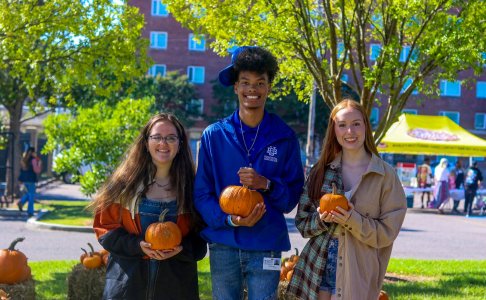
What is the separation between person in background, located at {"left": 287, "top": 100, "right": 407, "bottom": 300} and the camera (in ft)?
12.2

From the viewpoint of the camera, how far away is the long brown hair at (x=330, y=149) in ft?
13.1

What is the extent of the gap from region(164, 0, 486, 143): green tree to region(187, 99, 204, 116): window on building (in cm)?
3871

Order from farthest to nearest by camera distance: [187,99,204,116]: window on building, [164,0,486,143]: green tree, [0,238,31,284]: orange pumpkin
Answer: [187,99,204,116]: window on building
[164,0,486,143]: green tree
[0,238,31,284]: orange pumpkin

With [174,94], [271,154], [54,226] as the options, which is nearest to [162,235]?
[271,154]

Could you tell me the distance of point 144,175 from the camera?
4180mm

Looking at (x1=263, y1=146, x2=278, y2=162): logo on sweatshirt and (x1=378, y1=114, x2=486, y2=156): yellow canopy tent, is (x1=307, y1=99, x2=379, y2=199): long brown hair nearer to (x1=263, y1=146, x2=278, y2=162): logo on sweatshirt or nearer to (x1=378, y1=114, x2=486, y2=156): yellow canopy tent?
(x1=263, y1=146, x2=278, y2=162): logo on sweatshirt

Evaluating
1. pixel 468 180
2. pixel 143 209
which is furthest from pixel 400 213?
pixel 468 180

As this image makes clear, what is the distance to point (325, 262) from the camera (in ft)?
12.7

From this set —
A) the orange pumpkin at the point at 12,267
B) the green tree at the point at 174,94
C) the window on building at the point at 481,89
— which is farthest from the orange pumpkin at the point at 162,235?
the window on building at the point at 481,89

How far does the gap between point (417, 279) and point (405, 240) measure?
567 cm

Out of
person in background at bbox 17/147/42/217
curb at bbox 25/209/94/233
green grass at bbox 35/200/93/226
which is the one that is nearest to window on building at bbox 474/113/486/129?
green grass at bbox 35/200/93/226

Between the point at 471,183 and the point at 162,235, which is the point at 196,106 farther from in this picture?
the point at 162,235

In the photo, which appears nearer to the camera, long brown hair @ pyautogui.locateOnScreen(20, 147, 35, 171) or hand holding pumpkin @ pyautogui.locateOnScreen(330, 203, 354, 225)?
hand holding pumpkin @ pyautogui.locateOnScreen(330, 203, 354, 225)

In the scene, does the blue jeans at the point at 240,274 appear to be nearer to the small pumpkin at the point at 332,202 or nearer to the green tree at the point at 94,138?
the small pumpkin at the point at 332,202
